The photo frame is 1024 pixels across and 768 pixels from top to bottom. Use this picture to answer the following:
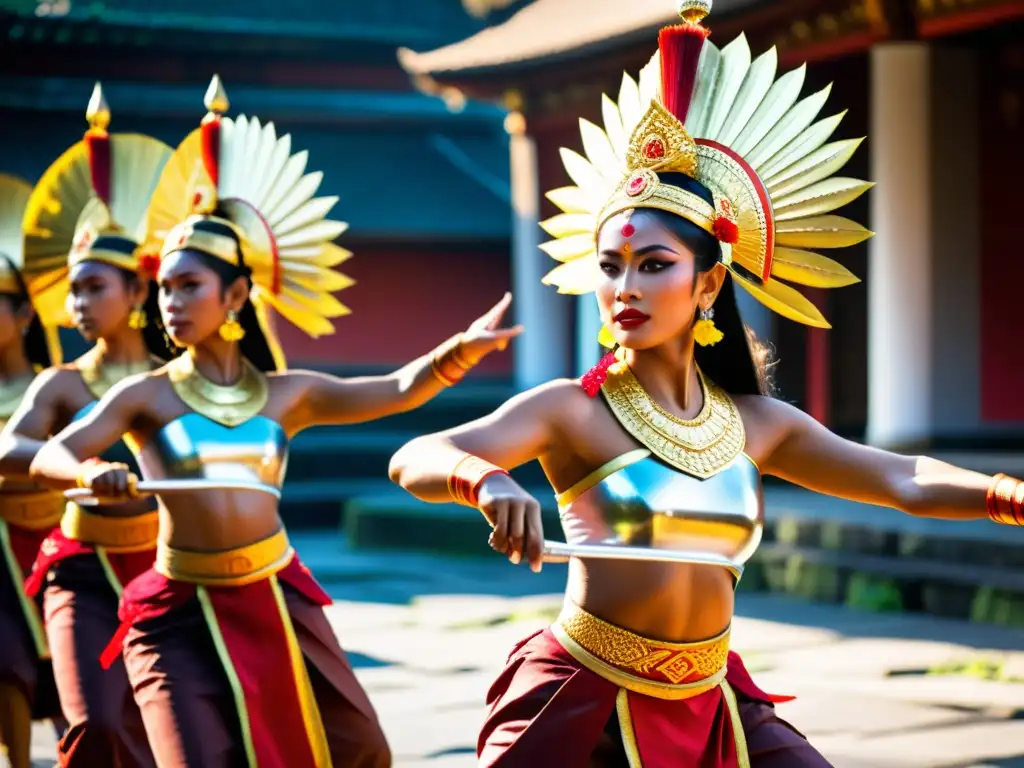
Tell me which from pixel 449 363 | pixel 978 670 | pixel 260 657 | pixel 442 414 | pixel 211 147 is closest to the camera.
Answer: pixel 260 657

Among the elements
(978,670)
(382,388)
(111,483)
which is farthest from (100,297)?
(978,670)

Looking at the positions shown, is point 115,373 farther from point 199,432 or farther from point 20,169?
point 20,169

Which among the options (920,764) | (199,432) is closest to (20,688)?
(199,432)

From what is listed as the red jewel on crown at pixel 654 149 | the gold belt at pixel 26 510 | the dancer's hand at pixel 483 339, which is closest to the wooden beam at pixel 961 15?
the dancer's hand at pixel 483 339

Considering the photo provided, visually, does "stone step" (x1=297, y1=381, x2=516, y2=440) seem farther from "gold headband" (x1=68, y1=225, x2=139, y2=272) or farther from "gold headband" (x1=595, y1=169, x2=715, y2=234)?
"gold headband" (x1=595, y1=169, x2=715, y2=234)

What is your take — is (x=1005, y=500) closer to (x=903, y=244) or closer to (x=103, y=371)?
(x=103, y=371)

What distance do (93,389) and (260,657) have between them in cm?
155

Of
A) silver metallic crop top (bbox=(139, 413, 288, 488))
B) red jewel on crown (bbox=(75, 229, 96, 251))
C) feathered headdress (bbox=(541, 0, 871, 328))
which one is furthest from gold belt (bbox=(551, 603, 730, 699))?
red jewel on crown (bbox=(75, 229, 96, 251))

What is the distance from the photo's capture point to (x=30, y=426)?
5.40 m

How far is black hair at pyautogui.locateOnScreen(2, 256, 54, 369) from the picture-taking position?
672 centimetres

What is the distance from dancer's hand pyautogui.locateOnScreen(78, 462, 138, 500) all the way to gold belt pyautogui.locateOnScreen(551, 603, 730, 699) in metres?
1.30

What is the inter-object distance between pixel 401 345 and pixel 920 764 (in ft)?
47.4

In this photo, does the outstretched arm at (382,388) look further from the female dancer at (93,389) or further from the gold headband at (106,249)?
the gold headband at (106,249)

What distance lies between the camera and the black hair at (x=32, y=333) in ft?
22.0
